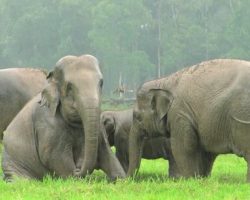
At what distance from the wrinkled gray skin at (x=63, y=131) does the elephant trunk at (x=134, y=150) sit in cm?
81

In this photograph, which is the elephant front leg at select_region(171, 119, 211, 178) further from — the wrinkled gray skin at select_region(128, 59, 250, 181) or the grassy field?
the grassy field

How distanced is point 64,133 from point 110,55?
50.1 metres

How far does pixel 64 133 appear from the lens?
24.7 ft

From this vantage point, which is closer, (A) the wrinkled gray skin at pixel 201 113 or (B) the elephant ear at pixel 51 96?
(A) the wrinkled gray skin at pixel 201 113

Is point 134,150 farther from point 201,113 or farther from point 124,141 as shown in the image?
point 201,113

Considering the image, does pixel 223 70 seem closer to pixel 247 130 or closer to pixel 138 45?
pixel 247 130

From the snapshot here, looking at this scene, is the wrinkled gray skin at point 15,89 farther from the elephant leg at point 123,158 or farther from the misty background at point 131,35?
the misty background at point 131,35

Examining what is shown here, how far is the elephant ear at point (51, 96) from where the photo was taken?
7566 millimetres

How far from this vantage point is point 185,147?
25.4ft

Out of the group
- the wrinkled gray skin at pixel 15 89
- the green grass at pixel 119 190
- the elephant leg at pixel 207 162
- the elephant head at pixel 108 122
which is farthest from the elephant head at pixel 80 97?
the wrinkled gray skin at pixel 15 89

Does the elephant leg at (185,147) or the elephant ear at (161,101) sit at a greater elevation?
the elephant ear at (161,101)

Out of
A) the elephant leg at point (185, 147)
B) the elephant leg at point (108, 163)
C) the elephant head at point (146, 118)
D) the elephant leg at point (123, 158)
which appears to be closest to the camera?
A: the elephant leg at point (108, 163)

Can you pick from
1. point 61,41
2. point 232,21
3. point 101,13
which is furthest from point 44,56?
point 232,21

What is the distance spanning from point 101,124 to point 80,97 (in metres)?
0.87
